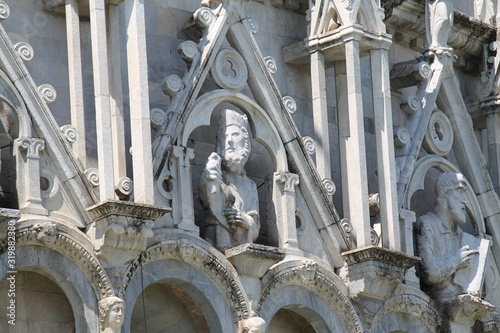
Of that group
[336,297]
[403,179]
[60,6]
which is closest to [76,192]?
[60,6]

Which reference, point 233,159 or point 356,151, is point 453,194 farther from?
point 233,159

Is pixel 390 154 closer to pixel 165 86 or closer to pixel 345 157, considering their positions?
pixel 345 157

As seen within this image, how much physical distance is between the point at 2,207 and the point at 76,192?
2.03 ft

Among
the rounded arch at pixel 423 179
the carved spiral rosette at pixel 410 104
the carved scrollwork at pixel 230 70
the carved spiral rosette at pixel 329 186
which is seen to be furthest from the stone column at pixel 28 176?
the carved spiral rosette at pixel 410 104

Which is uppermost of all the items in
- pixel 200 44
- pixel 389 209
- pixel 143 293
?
pixel 200 44

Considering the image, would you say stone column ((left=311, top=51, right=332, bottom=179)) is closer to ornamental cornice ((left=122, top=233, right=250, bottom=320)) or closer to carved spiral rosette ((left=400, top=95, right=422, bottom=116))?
carved spiral rosette ((left=400, top=95, right=422, bottom=116))

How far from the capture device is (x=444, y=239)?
60.4 ft

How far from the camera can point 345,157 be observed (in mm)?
17547

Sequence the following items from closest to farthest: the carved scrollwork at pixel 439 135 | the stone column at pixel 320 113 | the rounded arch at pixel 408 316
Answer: the stone column at pixel 320 113, the rounded arch at pixel 408 316, the carved scrollwork at pixel 439 135

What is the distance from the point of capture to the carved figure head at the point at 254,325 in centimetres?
1598

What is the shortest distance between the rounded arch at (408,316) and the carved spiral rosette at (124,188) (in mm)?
3282

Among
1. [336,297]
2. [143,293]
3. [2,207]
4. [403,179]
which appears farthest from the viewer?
[403,179]

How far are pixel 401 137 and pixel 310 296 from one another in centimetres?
224

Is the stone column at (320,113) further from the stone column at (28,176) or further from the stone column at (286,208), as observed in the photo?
the stone column at (28,176)
